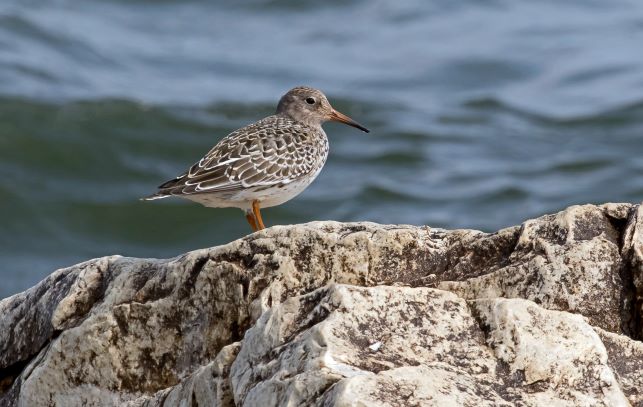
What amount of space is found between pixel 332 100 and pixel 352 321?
18.8 m

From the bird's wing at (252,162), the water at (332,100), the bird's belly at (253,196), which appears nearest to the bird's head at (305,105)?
the bird's wing at (252,162)

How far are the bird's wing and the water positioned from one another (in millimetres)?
7740

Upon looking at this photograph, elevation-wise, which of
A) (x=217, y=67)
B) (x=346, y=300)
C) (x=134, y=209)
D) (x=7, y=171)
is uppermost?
(x=217, y=67)

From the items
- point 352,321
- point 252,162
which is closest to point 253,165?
point 252,162

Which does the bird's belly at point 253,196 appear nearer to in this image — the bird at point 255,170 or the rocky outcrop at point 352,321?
the bird at point 255,170

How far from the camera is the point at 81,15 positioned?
94.9 ft

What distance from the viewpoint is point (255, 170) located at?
31.2ft

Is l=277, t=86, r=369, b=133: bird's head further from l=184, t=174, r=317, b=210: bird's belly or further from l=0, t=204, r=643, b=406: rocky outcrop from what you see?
l=0, t=204, r=643, b=406: rocky outcrop

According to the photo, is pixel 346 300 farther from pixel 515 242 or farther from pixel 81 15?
pixel 81 15

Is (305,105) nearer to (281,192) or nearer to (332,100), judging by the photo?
(281,192)

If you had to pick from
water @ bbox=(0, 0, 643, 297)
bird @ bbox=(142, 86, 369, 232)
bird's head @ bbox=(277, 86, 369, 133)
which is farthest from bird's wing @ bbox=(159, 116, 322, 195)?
water @ bbox=(0, 0, 643, 297)

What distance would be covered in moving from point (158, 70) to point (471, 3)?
926 cm

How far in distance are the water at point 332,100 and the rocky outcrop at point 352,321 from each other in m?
11.1

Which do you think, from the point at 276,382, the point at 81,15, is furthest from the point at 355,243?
the point at 81,15
